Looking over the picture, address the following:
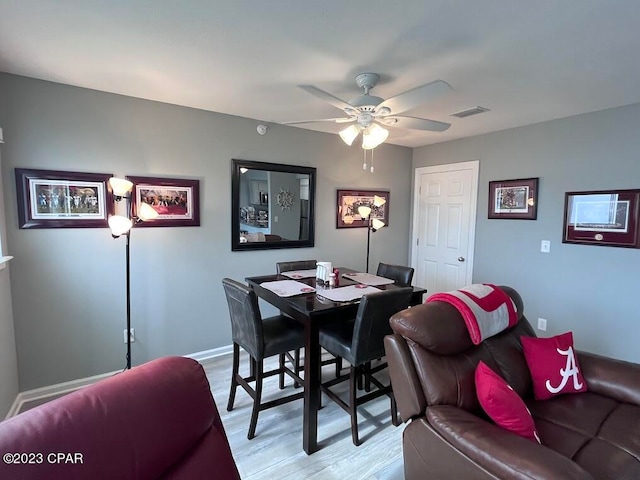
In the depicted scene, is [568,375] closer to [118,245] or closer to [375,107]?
[375,107]

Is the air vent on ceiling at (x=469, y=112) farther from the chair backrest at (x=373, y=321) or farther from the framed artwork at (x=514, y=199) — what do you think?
the chair backrest at (x=373, y=321)

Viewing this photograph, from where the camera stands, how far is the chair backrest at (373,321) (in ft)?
6.63

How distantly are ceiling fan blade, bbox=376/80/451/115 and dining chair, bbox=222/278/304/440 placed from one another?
1.46 meters

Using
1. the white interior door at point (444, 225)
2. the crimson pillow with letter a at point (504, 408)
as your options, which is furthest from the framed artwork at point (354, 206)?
the crimson pillow with letter a at point (504, 408)

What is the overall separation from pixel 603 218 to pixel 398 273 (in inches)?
75.6

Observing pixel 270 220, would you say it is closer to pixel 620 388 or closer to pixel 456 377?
A: pixel 456 377

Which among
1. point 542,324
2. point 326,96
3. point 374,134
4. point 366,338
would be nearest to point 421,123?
point 374,134

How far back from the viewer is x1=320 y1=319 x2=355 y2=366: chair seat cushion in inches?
84.8

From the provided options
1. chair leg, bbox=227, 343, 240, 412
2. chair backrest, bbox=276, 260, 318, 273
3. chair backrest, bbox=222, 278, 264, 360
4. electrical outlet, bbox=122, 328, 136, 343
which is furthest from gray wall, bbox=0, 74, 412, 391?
chair backrest, bbox=222, 278, 264, 360

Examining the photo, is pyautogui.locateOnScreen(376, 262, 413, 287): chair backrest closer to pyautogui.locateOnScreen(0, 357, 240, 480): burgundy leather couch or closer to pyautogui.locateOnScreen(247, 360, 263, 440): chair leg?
pyautogui.locateOnScreen(247, 360, 263, 440): chair leg

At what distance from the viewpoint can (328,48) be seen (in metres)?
1.90

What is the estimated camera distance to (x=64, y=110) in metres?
2.49

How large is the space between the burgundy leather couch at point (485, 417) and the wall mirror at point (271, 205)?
86.2 inches

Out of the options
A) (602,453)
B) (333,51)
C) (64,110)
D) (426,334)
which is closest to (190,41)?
(333,51)
